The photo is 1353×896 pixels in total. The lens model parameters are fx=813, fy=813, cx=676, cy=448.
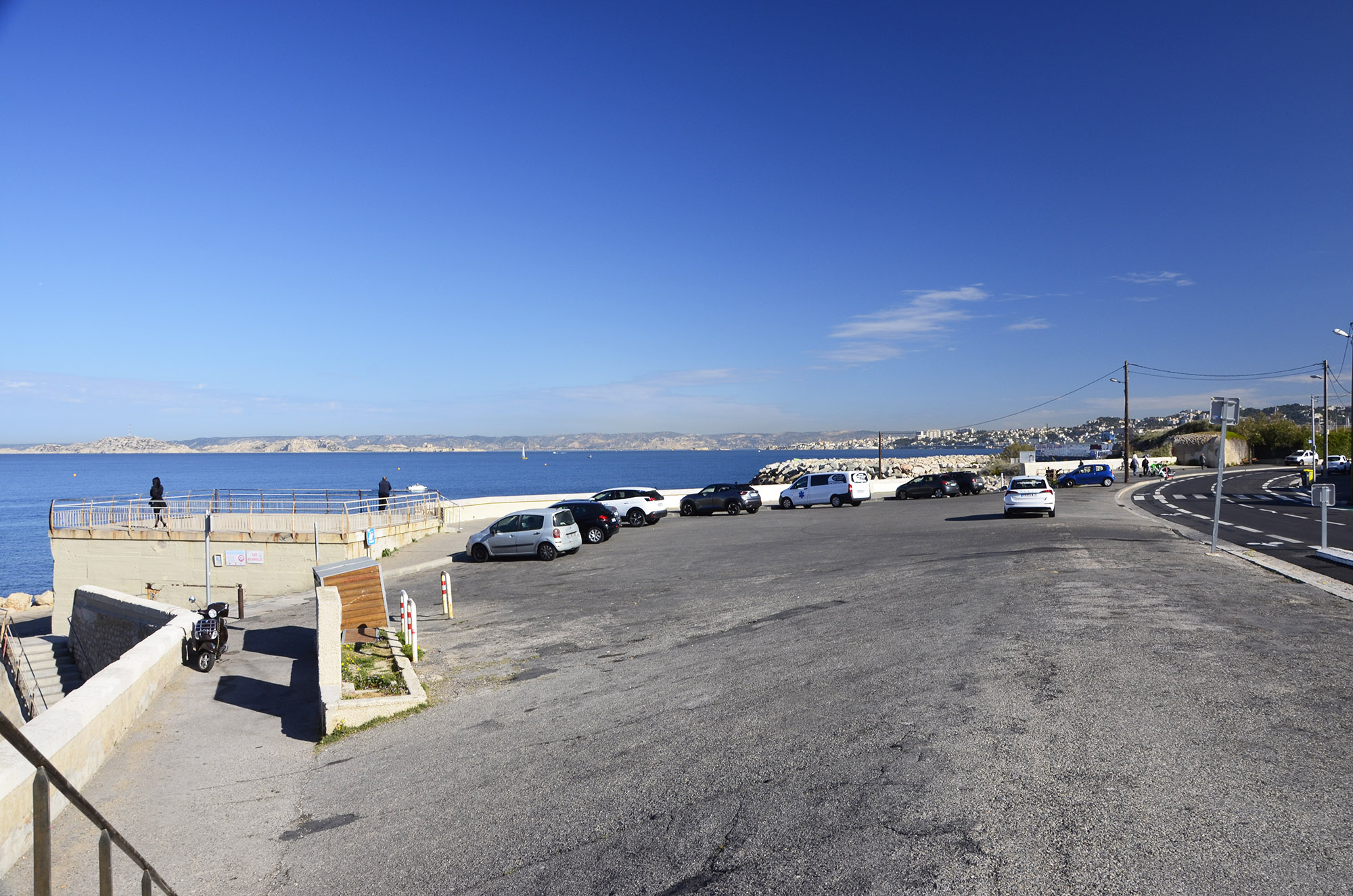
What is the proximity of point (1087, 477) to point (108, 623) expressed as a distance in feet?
185

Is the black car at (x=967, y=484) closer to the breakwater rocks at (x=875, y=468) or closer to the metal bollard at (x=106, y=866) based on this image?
the breakwater rocks at (x=875, y=468)

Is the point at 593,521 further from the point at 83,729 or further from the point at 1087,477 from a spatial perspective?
the point at 1087,477

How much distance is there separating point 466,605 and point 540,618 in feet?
9.69

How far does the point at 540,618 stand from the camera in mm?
15773

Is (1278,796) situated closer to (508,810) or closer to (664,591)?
(508,810)

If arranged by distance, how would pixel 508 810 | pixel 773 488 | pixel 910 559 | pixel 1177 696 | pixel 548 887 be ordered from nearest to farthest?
pixel 548 887
pixel 508 810
pixel 1177 696
pixel 910 559
pixel 773 488

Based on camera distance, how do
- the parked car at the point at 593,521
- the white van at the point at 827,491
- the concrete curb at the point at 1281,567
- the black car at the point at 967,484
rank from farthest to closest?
the black car at the point at 967,484
the white van at the point at 827,491
the parked car at the point at 593,521
the concrete curb at the point at 1281,567

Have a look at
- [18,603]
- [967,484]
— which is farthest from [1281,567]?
[18,603]

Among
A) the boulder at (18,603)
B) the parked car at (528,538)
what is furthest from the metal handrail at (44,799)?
the boulder at (18,603)

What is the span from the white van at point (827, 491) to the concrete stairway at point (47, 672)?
30.0 meters

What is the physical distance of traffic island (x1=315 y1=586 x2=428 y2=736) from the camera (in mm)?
9539

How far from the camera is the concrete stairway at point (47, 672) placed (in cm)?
2066

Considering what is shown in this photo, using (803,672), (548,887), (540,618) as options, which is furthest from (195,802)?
(540,618)

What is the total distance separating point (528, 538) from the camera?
2544 centimetres
